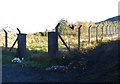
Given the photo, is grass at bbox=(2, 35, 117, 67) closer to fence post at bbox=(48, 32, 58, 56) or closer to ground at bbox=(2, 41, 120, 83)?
fence post at bbox=(48, 32, 58, 56)

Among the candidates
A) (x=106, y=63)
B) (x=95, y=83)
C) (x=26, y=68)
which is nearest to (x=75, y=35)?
(x=26, y=68)

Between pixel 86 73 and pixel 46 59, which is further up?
pixel 46 59

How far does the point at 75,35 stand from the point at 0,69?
1303cm

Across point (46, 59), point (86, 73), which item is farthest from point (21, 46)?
point (86, 73)

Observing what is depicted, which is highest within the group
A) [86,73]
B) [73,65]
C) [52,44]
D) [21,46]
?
[52,44]

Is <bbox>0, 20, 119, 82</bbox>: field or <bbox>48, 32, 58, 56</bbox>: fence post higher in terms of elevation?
<bbox>48, 32, 58, 56</bbox>: fence post

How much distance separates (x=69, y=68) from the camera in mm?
12719

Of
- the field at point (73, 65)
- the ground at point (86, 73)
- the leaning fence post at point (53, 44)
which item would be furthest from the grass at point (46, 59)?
the ground at point (86, 73)

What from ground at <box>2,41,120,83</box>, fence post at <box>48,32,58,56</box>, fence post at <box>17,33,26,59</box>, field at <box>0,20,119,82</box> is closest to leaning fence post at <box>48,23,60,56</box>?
fence post at <box>48,32,58,56</box>

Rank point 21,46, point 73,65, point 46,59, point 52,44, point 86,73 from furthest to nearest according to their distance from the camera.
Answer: point 21,46 < point 52,44 < point 46,59 < point 73,65 < point 86,73

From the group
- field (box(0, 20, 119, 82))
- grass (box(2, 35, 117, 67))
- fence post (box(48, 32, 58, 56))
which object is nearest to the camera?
field (box(0, 20, 119, 82))

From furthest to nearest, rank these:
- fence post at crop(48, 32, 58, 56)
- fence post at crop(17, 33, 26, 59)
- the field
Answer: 1. fence post at crop(17, 33, 26, 59)
2. fence post at crop(48, 32, 58, 56)
3. the field

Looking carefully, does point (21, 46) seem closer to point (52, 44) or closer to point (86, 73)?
point (52, 44)

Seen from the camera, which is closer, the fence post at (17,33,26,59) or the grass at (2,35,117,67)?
the grass at (2,35,117,67)
